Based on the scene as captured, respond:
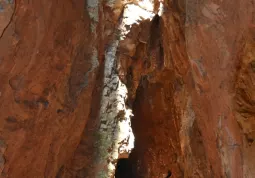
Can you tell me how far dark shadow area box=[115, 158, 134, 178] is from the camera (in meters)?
7.00

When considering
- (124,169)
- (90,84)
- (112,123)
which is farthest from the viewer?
(124,169)

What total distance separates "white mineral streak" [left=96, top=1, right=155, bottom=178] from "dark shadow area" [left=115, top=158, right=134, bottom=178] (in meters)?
2.40

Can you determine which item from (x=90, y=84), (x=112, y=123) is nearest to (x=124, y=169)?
(x=112, y=123)

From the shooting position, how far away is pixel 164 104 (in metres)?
6.76

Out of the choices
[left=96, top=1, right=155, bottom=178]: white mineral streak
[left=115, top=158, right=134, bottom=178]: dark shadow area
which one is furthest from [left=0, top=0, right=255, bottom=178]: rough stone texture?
[left=115, top=158, right=134, bottom=178]: dark shadow area

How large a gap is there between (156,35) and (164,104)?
53.1 inches

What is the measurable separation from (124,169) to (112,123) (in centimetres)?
293

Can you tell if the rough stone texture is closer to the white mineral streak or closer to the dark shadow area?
the white mineral streak

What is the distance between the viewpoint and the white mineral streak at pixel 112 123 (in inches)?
164

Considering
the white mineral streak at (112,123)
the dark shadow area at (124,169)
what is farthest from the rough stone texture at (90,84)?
the dark shadow area at (124,169)

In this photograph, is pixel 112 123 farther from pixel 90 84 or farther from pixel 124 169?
pixel 124 169

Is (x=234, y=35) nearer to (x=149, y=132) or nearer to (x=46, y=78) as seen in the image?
(x=46, y=78)

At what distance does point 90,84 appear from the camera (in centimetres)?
394

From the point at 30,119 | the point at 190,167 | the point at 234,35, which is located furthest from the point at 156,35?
the point at 30,119
